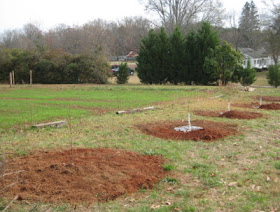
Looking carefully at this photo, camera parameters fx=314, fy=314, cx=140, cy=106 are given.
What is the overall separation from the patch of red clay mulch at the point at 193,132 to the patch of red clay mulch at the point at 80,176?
1.90 metres

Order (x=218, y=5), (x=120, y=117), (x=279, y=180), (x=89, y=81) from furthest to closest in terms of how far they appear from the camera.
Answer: (x=218, y=5) → (x=89, y=81) → (x=120, y=117) → (x=279, y=180)

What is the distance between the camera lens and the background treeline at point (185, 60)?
26219mm

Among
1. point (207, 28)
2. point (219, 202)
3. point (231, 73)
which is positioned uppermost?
point (207, 28)

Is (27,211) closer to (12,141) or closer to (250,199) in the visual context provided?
(250,199)

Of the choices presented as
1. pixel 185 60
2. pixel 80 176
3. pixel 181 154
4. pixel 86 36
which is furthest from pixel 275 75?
pixel 86 36

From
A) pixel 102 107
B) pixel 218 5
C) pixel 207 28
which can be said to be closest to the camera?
pixel 102 107

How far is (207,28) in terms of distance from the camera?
94.2 feet

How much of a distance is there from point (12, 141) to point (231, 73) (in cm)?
2089

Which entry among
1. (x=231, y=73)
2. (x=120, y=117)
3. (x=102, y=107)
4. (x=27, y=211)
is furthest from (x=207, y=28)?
(x=27, y=211)

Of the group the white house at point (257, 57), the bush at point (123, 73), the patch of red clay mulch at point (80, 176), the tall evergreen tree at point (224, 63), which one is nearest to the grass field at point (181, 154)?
the patch of red clay mulch at point (80, 176)

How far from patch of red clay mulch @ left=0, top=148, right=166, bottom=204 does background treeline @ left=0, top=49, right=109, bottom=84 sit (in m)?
25.5

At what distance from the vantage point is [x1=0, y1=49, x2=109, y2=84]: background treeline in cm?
3090

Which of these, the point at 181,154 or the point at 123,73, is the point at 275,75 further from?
the point at 181,154

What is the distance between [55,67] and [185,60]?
511 inches
